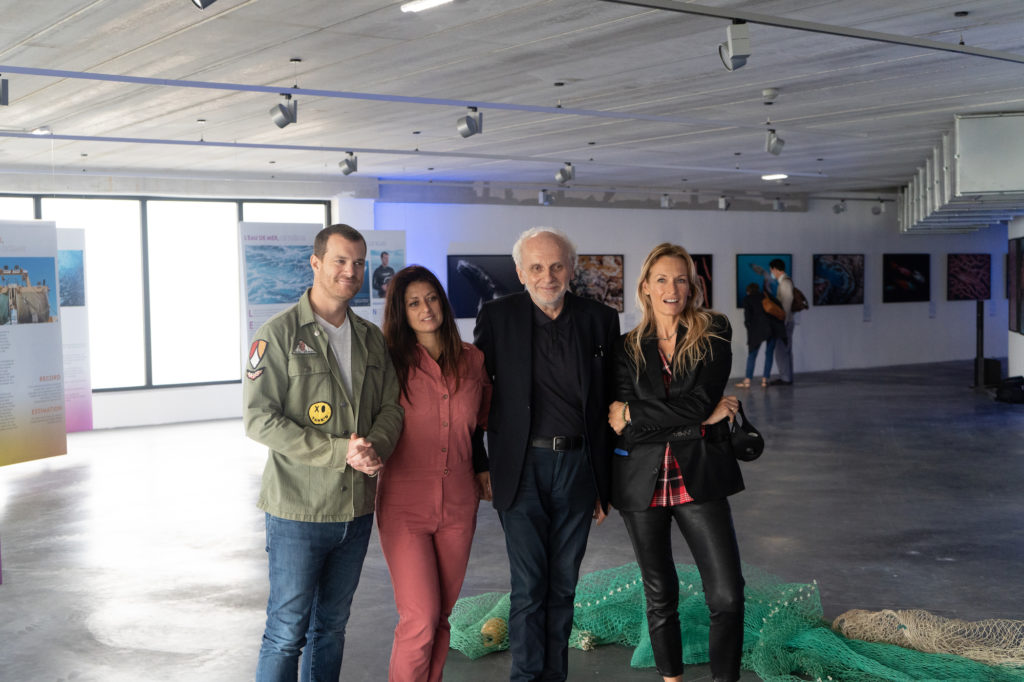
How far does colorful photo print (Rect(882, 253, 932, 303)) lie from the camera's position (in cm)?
1850

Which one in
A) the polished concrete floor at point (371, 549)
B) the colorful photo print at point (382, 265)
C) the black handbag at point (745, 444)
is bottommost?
the polished concrete floor at point (371, 549)

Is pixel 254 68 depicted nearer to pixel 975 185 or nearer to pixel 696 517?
pixel 696 517

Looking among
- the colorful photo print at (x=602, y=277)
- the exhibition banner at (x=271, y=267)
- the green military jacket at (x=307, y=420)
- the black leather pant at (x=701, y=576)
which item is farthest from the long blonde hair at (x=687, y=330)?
the colorful photo print at (x=602, y=277)

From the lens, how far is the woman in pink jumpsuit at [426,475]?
312 cm

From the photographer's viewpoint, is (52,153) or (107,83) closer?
(107,83)

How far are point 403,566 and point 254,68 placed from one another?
433 centimetres

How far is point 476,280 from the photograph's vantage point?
1473 cm

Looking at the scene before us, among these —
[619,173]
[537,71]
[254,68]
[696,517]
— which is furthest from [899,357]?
[696,517]

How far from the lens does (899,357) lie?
737 inches

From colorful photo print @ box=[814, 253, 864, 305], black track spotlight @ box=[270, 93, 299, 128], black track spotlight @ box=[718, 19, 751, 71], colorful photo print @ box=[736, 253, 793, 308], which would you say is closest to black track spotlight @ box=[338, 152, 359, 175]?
black track spotlight @ box=[270, 93, 299, 128]

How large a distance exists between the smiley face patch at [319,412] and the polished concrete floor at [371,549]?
1.49 metres

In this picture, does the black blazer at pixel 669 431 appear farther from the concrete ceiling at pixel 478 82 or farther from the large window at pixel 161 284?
the large window at pixel 161 284

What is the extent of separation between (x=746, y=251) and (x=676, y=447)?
14319 millimetres

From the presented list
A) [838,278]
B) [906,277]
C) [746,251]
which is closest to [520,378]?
[746,251]
